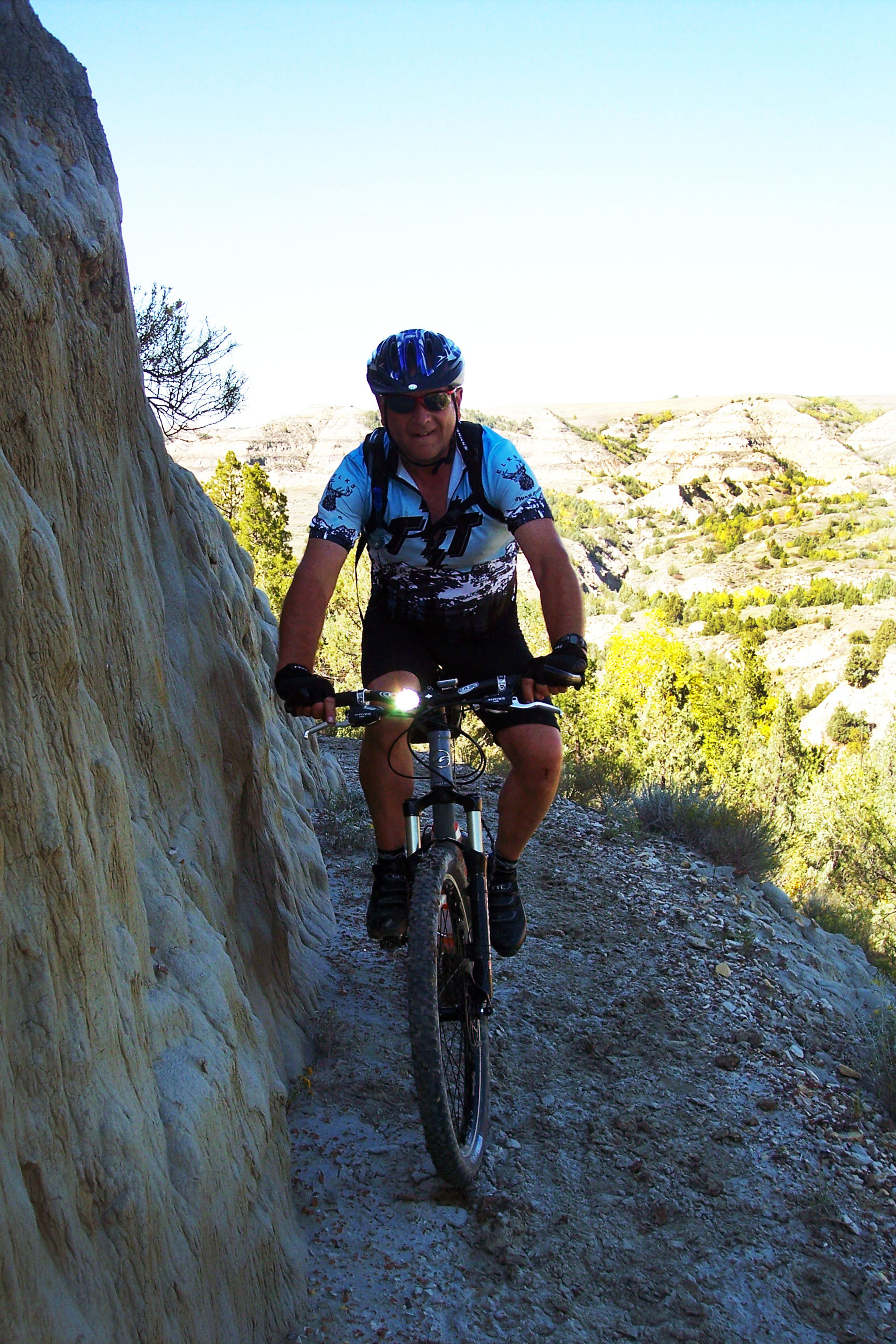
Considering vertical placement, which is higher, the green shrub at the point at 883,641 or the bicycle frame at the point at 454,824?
the bicycle frame at the point at 454,824

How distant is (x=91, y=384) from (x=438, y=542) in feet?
4.36

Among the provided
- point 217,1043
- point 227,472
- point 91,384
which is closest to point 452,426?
point 91,384

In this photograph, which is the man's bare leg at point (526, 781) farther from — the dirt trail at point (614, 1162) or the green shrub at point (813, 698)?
the green shrub at point (813, 698)

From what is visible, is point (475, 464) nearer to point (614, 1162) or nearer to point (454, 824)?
point (454, 824)

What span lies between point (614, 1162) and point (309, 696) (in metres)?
1.93

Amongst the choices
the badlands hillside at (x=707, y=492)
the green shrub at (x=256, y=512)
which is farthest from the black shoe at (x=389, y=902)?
the badlands hillside at (x=707, y=492)

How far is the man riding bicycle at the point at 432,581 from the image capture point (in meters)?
3.53

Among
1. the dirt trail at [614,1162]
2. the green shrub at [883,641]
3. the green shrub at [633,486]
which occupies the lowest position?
the green shrub at [883,641]

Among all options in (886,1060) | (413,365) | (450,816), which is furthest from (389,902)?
(886,1060)

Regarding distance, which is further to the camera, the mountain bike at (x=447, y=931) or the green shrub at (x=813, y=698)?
Answer: the green shrub at (x=813, y=698)

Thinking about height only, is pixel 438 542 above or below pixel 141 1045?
above

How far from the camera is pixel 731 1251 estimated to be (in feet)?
9.94

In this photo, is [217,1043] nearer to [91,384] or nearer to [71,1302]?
[71,1302]

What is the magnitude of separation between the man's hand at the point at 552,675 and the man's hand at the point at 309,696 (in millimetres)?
599
